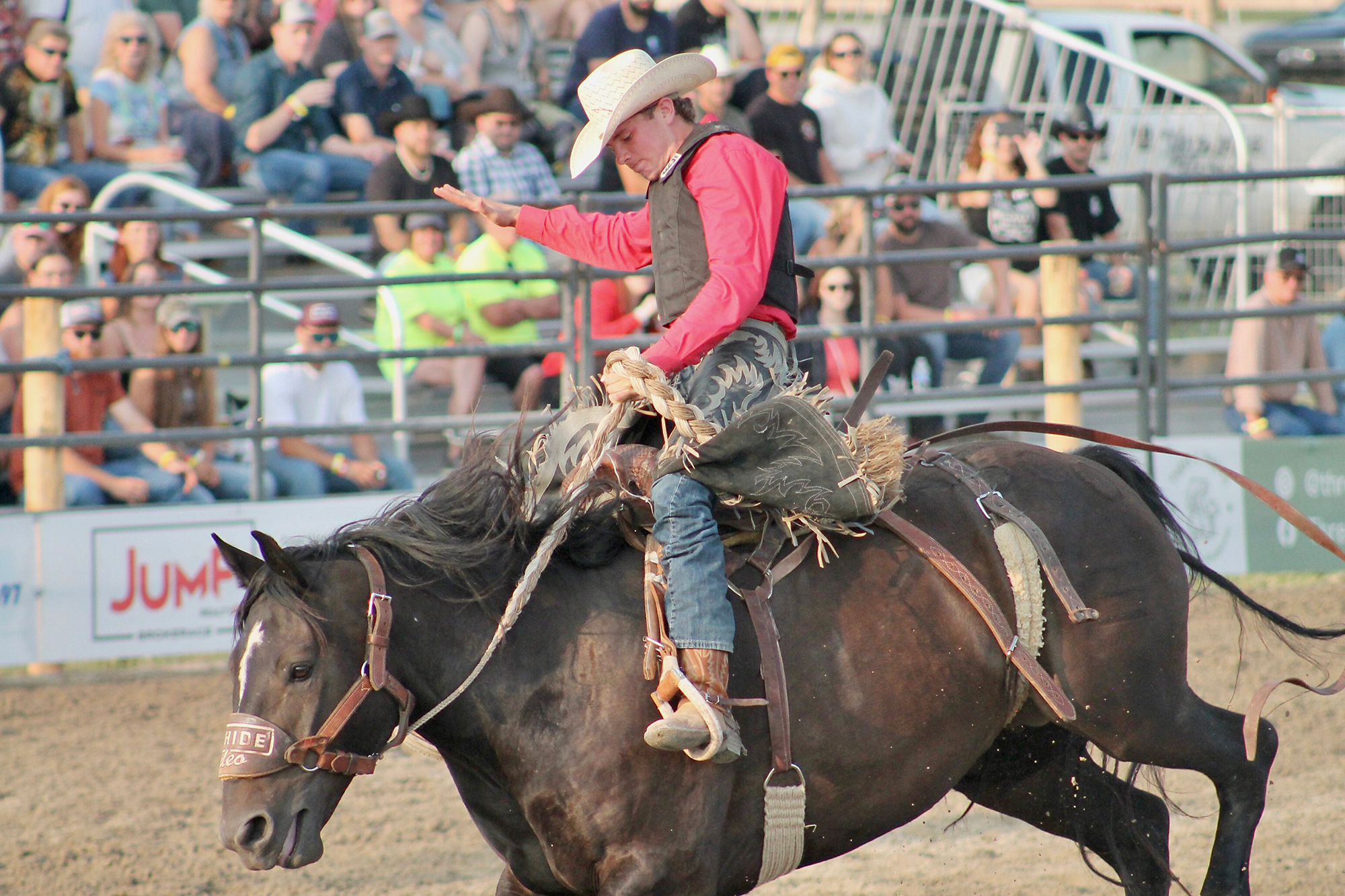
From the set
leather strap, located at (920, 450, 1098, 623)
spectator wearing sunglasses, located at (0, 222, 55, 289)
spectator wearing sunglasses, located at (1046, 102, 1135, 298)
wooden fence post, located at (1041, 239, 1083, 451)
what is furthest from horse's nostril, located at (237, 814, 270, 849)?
spectator wearing sunglasses, located at (1046, 102, 1135, 298)

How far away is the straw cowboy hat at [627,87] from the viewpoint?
3021 mm

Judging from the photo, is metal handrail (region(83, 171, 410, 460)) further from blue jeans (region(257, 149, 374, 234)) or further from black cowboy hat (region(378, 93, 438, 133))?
black cowboy hat (region(378, 93, 438, 133))

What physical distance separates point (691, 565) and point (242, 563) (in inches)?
35.4

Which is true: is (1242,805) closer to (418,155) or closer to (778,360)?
(778,360)

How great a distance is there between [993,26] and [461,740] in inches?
391

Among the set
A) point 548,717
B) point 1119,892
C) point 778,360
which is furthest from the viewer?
point 1119,892

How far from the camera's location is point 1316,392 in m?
8.50

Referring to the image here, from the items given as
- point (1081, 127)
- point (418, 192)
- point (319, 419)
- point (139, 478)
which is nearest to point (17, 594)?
point (139, 478)

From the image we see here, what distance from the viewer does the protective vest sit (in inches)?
123

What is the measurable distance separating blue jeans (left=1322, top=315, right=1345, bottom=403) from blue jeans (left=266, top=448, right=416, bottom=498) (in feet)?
18.6

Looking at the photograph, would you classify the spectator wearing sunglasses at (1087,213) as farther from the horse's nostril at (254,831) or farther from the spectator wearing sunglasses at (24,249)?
the horse's nostril at (254,831)

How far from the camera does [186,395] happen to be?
6.93 metres

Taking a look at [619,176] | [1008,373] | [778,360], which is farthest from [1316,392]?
[778,360]

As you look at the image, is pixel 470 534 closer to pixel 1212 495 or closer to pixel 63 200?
pixel 63 200
